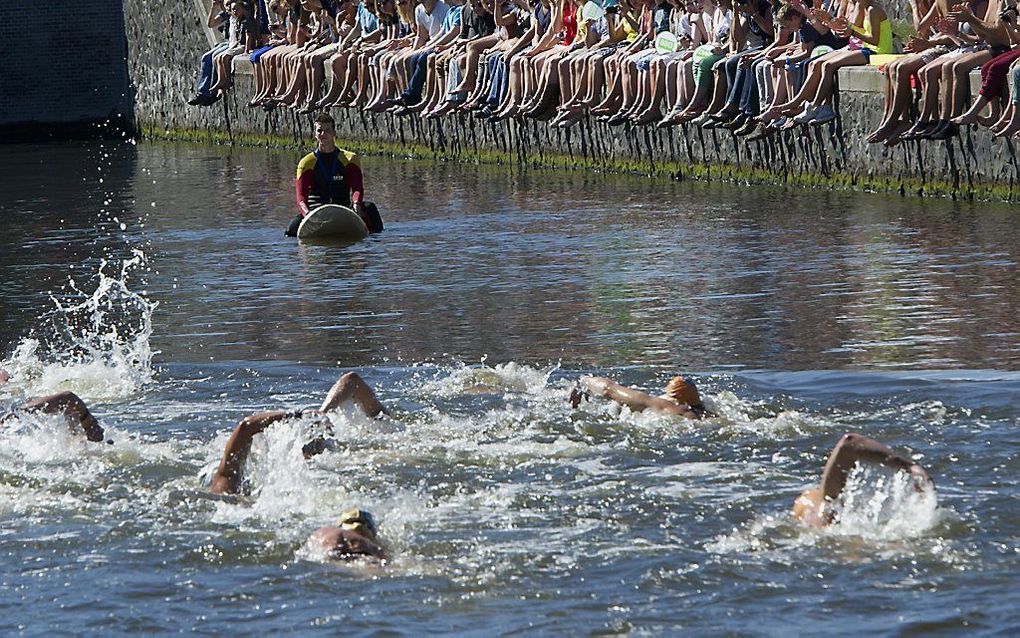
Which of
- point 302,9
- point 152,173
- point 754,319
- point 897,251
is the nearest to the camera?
point 754,319

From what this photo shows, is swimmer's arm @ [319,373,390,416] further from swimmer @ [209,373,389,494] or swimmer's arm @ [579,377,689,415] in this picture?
swimmer's arm @ [579,377,689,415]

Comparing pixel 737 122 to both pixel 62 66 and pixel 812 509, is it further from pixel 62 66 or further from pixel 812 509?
pixel 62 66

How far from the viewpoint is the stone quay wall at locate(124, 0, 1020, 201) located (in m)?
22.2

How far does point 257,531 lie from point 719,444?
2.74 meters

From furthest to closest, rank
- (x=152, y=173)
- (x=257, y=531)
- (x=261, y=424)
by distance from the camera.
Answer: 1. (x=152, y=173)
2. (x=261, y=424)
3. (x=257, y=531)

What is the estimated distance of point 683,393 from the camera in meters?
11.9

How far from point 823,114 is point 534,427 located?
41.0 ft

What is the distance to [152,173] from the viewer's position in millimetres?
34188

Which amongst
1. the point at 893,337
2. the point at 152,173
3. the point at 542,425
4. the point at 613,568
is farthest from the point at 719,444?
the point at 152,173

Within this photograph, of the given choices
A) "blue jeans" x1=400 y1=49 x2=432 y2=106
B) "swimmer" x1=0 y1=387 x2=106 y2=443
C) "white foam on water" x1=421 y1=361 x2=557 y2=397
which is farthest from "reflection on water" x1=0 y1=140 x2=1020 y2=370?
"blue jeans" x1=400 y1=49 x2=432 y2=106

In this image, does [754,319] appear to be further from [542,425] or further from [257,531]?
[257,531]

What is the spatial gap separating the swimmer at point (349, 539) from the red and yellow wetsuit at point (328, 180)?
12768mm

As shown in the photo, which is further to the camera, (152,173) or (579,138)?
(152,173)

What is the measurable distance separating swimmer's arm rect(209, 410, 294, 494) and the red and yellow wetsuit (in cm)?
1142
